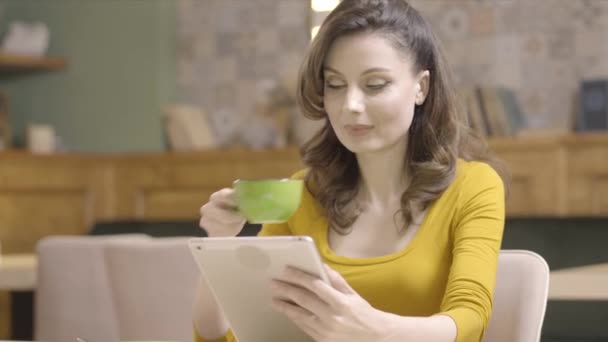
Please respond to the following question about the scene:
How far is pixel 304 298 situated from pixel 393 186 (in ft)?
1.83

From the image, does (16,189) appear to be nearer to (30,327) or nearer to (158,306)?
(30,327)

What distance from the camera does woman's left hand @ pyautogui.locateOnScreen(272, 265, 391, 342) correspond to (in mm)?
1443

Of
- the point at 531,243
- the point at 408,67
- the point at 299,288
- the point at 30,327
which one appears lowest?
the point at 30,327

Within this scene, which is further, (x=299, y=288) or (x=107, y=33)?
(x=107, y=33)

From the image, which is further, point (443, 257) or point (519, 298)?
point (443, 257)

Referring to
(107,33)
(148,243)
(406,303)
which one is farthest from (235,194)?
(107,33)

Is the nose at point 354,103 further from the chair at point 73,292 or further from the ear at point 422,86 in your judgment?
the chair at point 73,292

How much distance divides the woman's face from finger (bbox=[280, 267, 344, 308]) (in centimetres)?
43

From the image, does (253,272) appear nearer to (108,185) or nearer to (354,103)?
(354,103)

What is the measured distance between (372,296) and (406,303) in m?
0.06

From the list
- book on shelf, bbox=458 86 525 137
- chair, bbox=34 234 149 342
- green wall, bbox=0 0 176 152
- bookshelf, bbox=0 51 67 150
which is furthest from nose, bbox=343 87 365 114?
bookshelf, bbox=0 51 67 150

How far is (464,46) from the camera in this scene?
16.8ft

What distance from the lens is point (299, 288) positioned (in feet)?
4.79

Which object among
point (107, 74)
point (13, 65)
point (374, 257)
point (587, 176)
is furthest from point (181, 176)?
point (374, 257)
